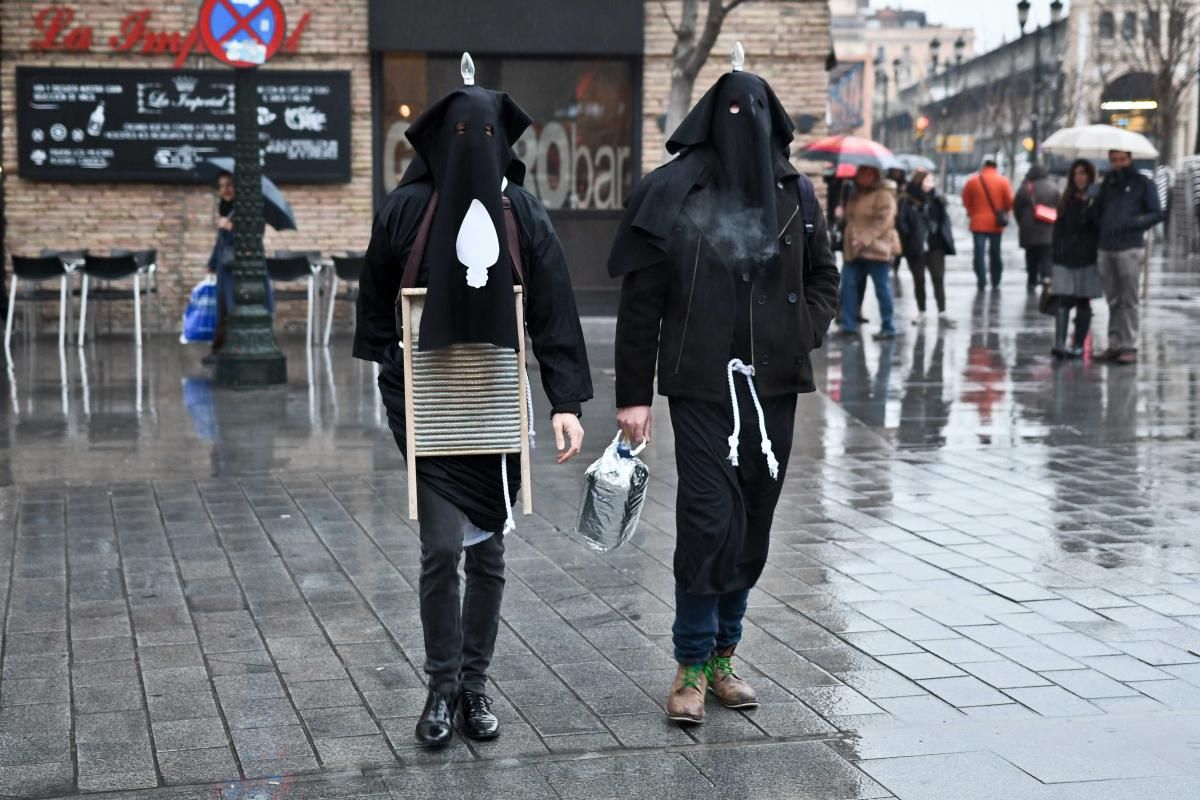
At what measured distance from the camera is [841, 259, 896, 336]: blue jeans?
1712 centimetres

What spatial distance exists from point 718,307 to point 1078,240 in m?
10.5

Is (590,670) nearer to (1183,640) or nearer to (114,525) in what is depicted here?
(1183,640)

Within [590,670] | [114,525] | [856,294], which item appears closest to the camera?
[590,670]

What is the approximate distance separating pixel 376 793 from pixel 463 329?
4.35 ft

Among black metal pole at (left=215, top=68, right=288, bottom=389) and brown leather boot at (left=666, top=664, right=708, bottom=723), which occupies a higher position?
black metal pole at (left=215, top=68, right=288, bottom=389)

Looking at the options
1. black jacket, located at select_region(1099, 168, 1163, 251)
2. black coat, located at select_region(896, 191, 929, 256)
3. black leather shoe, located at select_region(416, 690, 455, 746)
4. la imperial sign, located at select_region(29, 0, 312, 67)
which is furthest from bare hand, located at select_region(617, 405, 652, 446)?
black coat, located at select_region(896, 191, 929, 256)

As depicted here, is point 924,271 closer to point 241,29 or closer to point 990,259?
point 990,259

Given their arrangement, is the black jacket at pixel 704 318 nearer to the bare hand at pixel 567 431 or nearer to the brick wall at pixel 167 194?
the bare hand at pixel 567 431

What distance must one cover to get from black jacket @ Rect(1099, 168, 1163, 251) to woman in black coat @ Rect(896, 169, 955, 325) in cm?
497

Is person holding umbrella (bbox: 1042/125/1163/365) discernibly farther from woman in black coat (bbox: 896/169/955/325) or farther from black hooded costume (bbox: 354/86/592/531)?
black hooded costume (bbox: 354/86/592/531)

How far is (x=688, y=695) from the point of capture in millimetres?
5160

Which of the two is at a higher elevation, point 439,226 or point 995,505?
point 439,226

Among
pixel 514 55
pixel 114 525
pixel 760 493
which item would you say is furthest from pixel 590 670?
pixel 514 55

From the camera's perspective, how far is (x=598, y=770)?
4754 millimetres
